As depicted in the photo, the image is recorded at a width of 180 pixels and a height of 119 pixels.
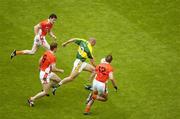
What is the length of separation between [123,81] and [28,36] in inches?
233

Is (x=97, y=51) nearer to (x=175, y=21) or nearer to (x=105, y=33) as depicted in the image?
(x=105, y=33)

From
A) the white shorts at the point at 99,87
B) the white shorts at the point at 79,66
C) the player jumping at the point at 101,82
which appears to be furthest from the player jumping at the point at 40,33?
the white shorts at the point at 99,87

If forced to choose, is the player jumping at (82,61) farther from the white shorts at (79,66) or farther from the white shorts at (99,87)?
the white shorts at (99,87)

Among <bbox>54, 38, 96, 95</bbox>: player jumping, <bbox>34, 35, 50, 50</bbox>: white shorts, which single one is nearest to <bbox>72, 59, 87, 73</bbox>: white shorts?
<bbox>54, 38, 96, 95</bbox>: player jumping

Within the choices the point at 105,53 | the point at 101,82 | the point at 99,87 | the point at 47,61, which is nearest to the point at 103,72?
the point at 101,82

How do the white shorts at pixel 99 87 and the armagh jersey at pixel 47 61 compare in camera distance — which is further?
the armagh jersey at pixel 47 61

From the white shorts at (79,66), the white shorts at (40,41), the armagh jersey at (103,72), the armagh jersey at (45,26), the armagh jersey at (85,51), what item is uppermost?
the armagh jersey at (45,26)

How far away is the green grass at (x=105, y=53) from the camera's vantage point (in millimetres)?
21953

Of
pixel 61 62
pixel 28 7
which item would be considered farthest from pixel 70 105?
pixel 28 7

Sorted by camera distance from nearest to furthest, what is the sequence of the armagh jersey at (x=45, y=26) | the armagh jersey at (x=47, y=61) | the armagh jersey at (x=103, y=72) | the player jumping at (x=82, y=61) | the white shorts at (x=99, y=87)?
1. the armagh jersey at (x=103, y=72)
2. the white shorts at (x=99, y=87)
3. the armagh jersey at (x=47, y=61)
4. the player jumping at (x=82, y=61)
5. the armagh jersey at (x=45, y=26)

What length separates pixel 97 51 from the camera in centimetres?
2653

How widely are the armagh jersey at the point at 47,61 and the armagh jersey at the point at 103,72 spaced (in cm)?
189

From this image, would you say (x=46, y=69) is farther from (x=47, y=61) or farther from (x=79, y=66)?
(x=79, y=66)

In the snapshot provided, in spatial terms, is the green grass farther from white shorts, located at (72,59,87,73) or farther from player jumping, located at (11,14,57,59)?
white shorts, located at (72,59,87,73)
